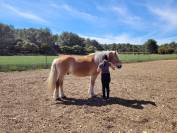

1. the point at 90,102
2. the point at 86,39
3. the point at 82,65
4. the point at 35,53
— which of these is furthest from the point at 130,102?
the point at 86,39

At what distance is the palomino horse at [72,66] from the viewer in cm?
944

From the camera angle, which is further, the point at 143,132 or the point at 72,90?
the point at 72,90

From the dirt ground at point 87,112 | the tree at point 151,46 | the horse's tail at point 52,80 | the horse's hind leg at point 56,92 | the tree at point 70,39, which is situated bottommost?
the dirt ground at point 87,112

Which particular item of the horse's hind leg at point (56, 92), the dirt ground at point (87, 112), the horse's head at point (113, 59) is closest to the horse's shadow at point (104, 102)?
the dirt ground at point (87, 112)

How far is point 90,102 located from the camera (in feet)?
30.3

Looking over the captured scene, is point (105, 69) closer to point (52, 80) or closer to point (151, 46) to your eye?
point (52, 80)

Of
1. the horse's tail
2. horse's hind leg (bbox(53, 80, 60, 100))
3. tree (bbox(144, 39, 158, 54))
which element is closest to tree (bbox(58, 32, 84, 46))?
tree (bbox(144, 39, 158, 54))

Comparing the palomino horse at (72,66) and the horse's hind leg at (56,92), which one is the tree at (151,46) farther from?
the horse's hind leg at (56,92)

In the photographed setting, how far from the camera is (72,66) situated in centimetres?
966

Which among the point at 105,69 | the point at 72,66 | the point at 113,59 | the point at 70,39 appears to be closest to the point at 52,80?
the point at 72,66

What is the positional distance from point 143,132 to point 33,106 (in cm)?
365

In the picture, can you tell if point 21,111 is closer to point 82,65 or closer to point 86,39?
point 82,65

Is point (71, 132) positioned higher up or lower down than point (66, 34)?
lower down

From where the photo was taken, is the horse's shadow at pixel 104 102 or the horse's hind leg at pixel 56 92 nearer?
the horse's shadow at pixel 104 102
